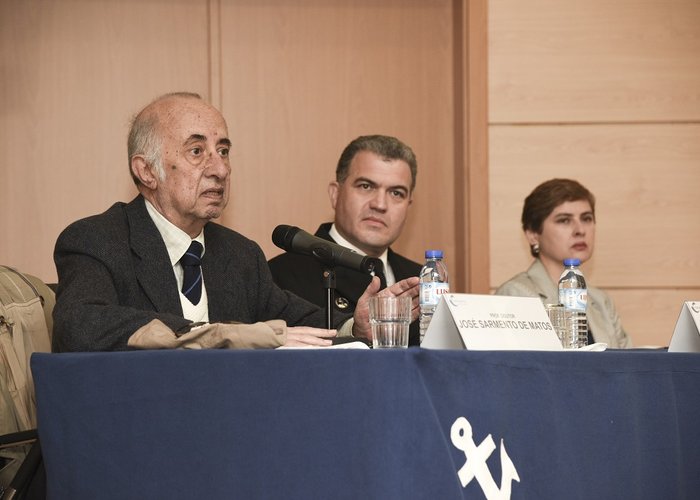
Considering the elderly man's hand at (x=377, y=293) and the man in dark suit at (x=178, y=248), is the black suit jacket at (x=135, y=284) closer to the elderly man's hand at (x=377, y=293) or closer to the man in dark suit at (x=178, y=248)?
the man in dark suit at (x=178, y=248)

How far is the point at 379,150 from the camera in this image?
140 inches

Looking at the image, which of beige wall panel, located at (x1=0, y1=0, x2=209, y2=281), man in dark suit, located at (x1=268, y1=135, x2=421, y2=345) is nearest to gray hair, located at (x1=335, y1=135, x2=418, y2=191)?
man in dark suit, located at (x1=268, y1=135, x2=421, y2=345)

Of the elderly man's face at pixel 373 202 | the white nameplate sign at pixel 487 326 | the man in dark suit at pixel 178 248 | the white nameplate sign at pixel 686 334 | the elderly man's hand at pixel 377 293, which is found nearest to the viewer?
the white nameplate sign at pixel 487 326

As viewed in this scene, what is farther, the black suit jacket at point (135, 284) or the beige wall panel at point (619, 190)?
the beige wall panel at point (619, 190)

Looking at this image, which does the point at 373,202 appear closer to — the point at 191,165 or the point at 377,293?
the point at 191,165

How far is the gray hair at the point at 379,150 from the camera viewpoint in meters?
3.56

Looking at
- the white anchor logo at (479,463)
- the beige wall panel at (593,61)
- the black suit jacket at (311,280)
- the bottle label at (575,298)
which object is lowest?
the white anchor logo at (479,463)

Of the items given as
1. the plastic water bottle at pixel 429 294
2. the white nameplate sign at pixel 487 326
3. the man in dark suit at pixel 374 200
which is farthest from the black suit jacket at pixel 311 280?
the white nameplate sign at pixel 487 326

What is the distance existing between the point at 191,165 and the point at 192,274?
30cm

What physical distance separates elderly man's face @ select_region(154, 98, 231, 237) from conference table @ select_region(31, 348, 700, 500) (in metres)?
0.98

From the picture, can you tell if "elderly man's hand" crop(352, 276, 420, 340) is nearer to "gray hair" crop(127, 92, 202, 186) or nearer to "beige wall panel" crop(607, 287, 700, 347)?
"gray hair" crop(127, 92, 202, 186)

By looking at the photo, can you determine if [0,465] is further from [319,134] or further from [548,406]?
[319,134]

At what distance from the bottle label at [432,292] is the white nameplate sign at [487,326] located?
25cm

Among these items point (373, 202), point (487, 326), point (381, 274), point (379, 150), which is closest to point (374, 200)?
point (373, 202)
